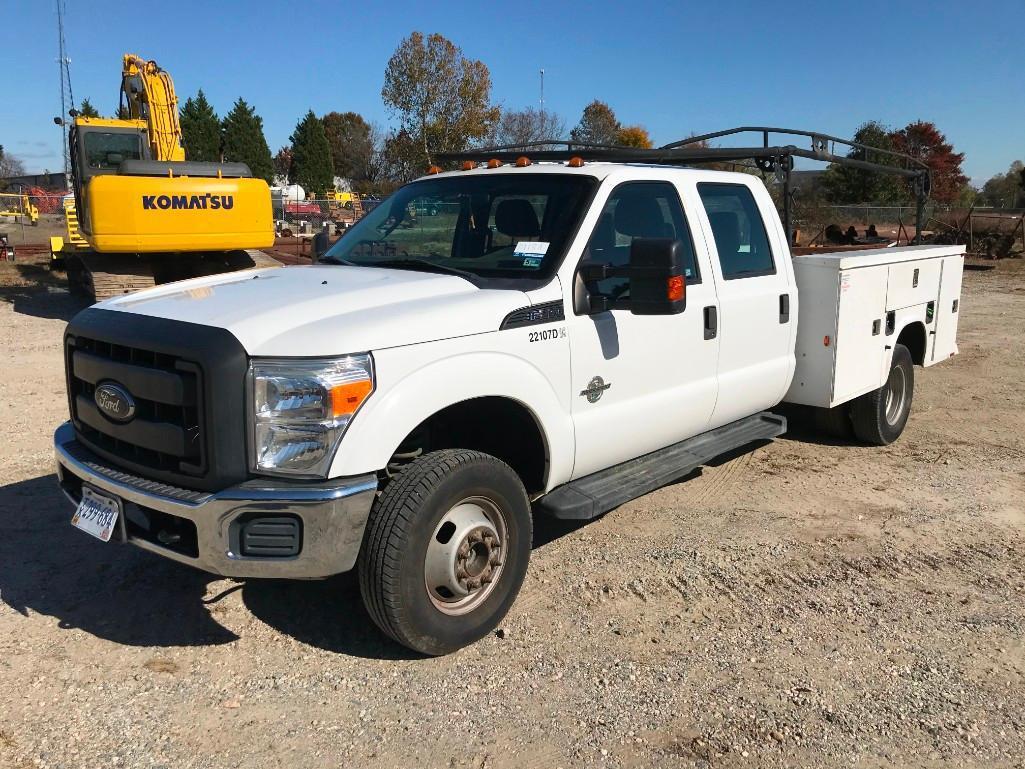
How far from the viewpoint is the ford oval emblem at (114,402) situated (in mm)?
3471

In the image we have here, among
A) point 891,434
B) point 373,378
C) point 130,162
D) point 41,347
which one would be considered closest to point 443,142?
point 130,162

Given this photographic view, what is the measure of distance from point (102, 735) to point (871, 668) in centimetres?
302

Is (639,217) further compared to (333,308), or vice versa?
(639,217)

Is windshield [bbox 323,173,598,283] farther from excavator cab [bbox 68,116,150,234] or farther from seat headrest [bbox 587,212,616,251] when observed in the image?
excavator cab [bbox 68,116,150,234]

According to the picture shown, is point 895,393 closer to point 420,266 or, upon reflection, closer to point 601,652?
point 601,652

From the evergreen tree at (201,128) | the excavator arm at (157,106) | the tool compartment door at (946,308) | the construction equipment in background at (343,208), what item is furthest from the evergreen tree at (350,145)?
the tool compartment door at (946,308)

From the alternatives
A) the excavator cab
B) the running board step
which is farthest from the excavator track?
the running board step

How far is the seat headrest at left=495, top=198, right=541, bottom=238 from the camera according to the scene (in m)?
4.37

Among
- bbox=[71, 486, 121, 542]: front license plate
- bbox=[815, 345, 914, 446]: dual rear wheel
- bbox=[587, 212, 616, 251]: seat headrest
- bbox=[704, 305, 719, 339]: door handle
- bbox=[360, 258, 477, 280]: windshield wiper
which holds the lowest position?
bbox=[815, 345, 914, 446]: dual rear wheel

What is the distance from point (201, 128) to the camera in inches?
2502

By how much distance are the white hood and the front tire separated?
56 cm

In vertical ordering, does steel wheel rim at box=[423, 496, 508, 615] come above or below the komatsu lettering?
below

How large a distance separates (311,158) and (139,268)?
58.9m

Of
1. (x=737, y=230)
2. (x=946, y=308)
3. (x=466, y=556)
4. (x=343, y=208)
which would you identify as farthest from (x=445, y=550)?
(x=343, y=208)
